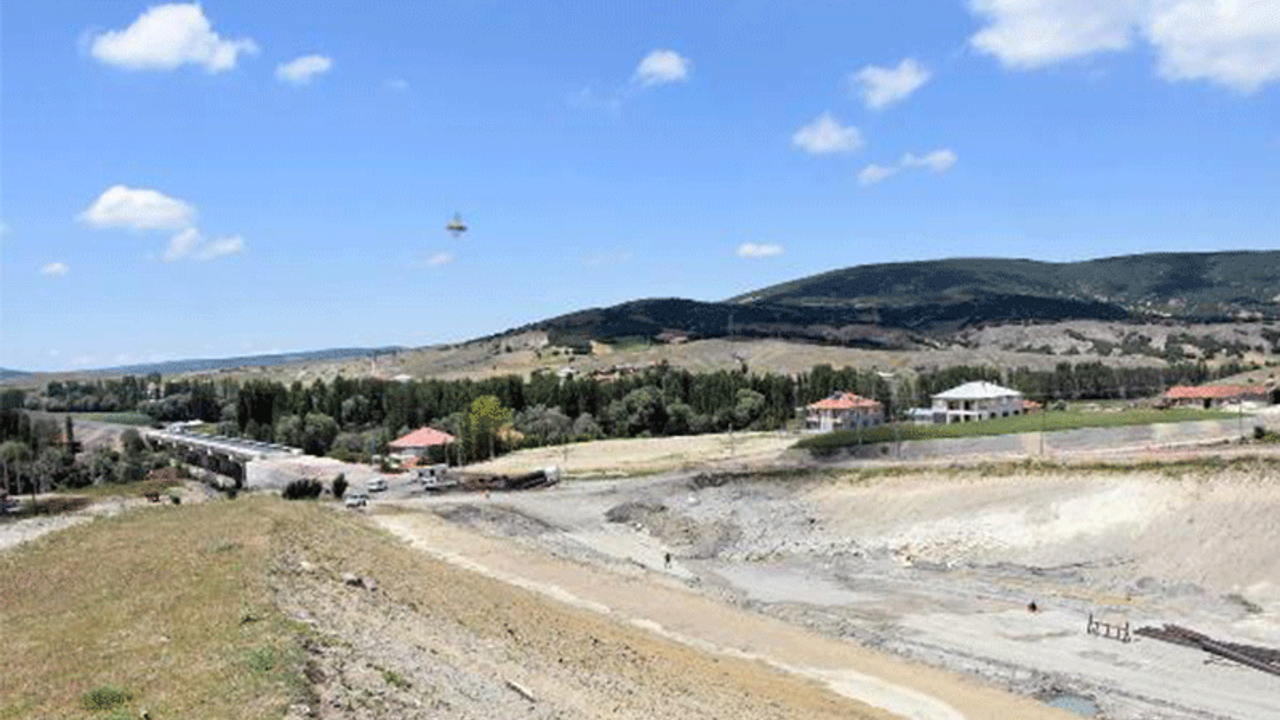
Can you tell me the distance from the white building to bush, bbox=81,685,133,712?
120m

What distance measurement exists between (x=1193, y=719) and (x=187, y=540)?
39695 millimetres

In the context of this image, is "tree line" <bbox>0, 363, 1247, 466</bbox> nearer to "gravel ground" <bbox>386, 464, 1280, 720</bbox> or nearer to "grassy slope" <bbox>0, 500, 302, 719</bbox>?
"gravel ground" <bbox>386, 464, 1280, 720</bbox>

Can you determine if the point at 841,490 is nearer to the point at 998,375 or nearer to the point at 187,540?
the point at 187,540

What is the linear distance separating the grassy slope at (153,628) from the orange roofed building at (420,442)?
7717 cm

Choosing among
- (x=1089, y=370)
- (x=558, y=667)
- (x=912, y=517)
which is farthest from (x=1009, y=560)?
(x=1089, y=370)

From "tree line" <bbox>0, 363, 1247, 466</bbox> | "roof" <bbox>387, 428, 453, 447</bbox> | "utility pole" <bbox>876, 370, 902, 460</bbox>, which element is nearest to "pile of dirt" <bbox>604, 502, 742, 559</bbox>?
"utility pole" <bbox>876, 370, 902, 460</bbox>

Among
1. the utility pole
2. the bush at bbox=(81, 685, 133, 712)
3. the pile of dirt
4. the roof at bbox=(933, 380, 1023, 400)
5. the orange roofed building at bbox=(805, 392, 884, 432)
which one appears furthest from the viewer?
the orange roofed building at bbox=(805, 392, 884, 432)

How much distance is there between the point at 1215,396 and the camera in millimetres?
138250

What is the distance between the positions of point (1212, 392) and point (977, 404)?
31.1 metres

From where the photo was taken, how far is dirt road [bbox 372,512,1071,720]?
123 ft

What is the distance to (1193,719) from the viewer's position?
36469 mm

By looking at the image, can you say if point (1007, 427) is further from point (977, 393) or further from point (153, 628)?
point (153, 628)

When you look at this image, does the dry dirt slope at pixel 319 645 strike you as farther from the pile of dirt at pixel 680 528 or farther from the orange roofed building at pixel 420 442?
the orange roofed building at pixel 420 442

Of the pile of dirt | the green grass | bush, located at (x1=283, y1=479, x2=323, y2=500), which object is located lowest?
the pile of dirt
